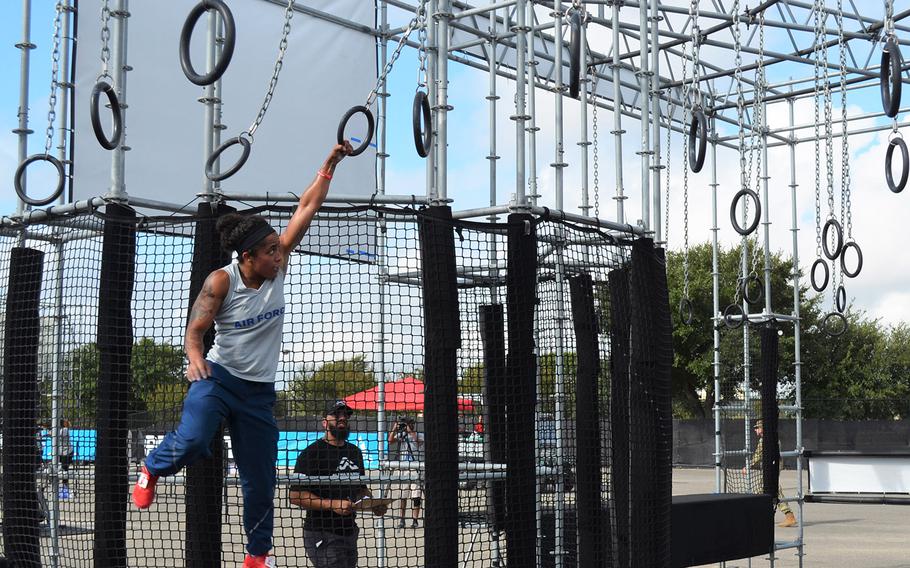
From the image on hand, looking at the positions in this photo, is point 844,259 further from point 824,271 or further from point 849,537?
point 849,537

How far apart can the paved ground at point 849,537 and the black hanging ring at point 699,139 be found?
4.33 metres

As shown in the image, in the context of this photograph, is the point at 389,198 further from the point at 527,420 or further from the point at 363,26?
the point at 363,26

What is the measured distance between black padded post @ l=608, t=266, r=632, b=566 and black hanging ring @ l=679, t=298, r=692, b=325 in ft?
20.5

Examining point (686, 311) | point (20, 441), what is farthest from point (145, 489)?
point (686, 311)

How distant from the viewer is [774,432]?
11.8 m

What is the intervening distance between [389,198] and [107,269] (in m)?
A: 1.54

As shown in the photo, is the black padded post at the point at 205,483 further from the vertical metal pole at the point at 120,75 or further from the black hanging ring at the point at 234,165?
the vertical metal pole at the point at 120,75

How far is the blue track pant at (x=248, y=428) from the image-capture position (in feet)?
16.1

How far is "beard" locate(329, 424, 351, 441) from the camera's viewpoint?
663cm

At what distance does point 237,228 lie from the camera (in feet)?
16.8

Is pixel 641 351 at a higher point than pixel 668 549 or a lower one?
higher

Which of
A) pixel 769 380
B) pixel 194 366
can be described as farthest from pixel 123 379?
pixel 769 380

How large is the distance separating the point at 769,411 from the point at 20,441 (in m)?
7.91

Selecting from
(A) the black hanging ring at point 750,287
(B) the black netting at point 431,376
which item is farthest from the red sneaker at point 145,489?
(A) the black hanging ring at point 750,287
